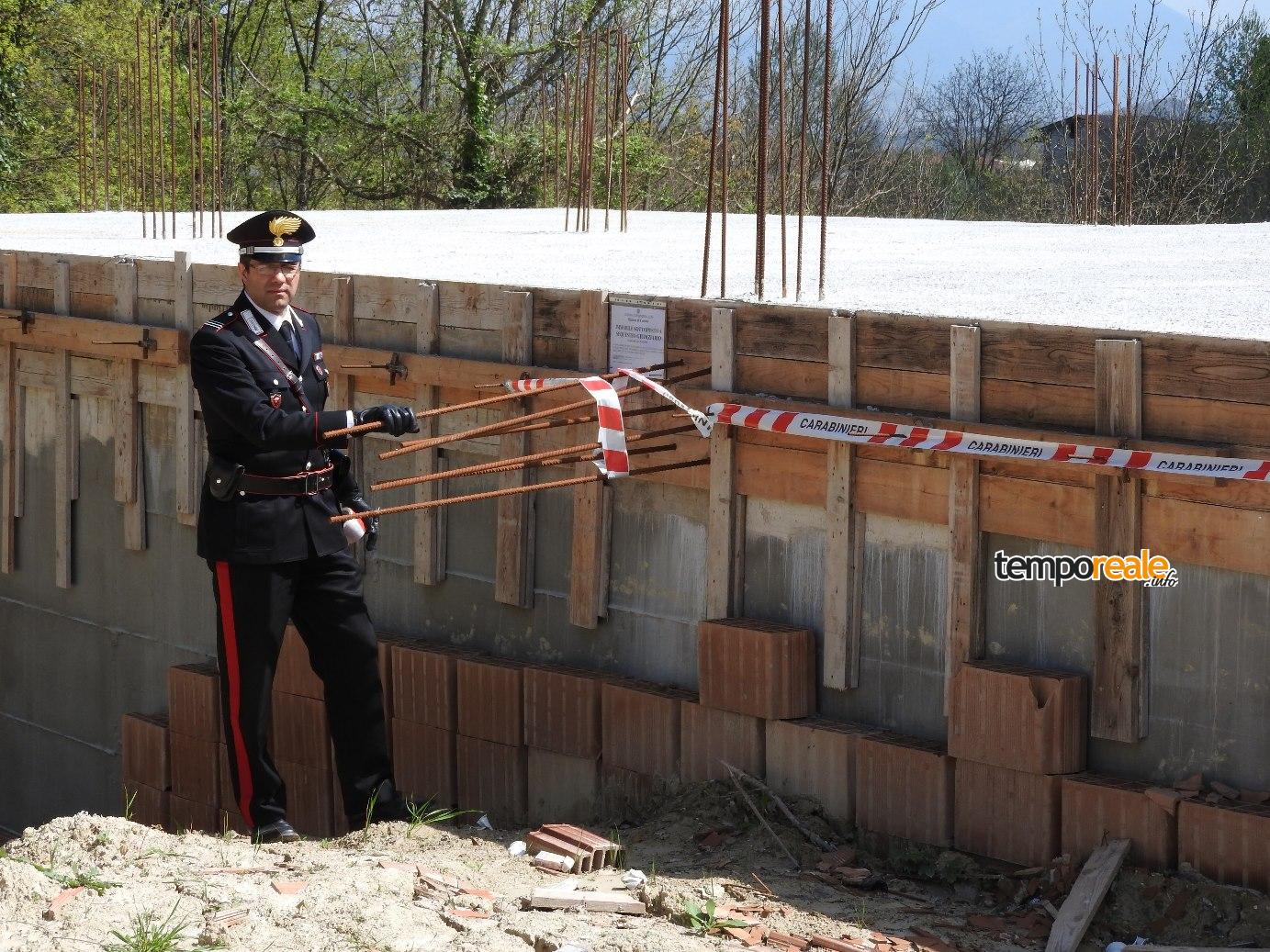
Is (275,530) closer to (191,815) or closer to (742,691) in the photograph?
(742,691)

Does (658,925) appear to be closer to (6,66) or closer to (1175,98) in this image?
(6,66)

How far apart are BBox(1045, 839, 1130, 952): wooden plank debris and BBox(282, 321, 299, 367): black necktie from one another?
3.33 meters

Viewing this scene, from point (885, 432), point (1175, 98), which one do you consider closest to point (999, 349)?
point (885, 432)

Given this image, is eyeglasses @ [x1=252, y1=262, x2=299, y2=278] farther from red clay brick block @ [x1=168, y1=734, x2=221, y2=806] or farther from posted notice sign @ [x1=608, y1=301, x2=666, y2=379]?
red clay brick block @ [x1=168, y1=734, x2=221, y2=806]

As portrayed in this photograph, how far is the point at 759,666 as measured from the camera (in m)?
5.97

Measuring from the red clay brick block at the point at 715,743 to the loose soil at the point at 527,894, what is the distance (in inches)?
4.7

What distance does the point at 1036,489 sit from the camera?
17.6ft

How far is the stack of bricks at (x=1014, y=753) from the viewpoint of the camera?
5.28m

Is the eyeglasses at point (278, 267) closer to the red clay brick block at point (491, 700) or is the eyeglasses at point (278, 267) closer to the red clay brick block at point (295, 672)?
the red clay brick block at point (491, 700)

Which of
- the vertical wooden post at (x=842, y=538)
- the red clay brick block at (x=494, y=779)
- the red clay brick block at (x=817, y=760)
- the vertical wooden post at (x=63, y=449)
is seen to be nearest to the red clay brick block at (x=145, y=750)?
the vertical wooden post at (x=63, y=449)

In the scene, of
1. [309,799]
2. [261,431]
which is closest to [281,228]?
[261,431]

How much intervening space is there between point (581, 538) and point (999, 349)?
6.80ft

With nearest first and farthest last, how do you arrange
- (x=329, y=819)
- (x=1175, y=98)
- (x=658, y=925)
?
(x=658, y=925) → (x=329, y=819) → (x=1175, y=98)

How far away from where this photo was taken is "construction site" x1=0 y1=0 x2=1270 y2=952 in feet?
16.2
